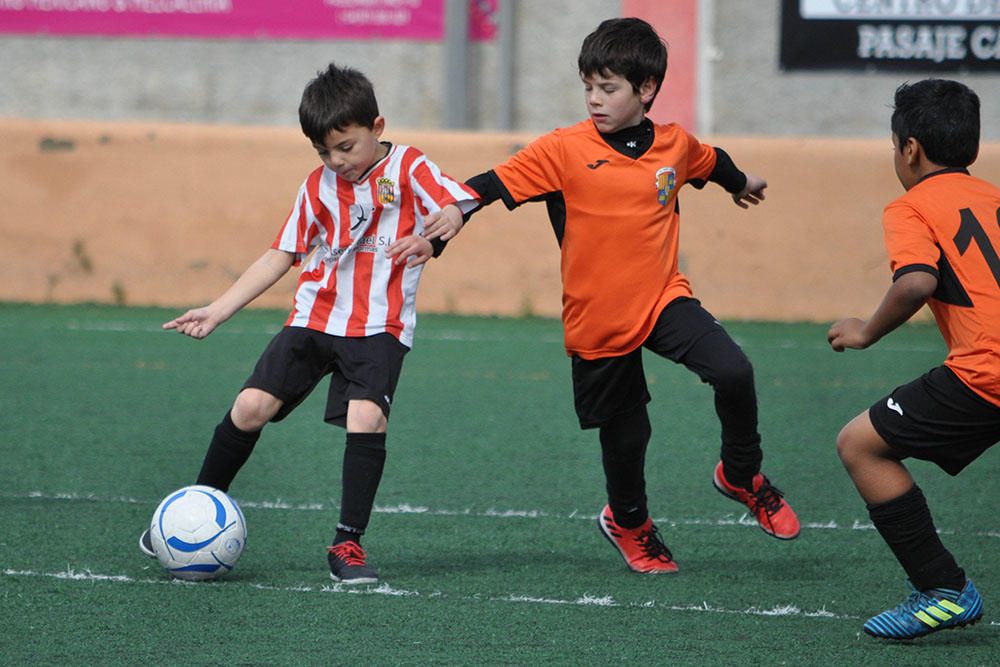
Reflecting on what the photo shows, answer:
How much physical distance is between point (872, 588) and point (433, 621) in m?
1.30

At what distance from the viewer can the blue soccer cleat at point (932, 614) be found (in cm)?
363

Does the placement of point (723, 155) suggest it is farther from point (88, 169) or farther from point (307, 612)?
point (88, 169)

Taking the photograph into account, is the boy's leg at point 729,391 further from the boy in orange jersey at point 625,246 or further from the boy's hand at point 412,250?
the boy's hand at point 412,250

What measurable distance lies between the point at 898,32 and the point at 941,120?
29.2 ft

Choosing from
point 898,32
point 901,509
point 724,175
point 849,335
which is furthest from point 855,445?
point 898,32

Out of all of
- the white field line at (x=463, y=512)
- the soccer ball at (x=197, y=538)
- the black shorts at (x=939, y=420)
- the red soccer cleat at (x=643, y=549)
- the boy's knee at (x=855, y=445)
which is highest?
the black shorts at (x=939, y=420)

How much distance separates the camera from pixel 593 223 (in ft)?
14.1

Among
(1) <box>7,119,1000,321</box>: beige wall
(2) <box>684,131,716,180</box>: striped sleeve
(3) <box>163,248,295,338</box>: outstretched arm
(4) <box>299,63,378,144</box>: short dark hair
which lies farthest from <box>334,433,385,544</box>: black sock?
(1) <box>7,119,1000,321</box>: beige wall

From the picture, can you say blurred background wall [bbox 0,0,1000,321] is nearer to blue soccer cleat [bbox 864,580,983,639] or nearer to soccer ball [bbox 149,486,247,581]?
soccer ball [bbox 149,486,247,581]

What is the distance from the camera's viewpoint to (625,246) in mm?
4301

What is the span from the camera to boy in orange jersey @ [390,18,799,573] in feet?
14.0

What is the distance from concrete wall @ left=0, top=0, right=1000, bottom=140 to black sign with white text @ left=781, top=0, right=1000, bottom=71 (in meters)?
0.22

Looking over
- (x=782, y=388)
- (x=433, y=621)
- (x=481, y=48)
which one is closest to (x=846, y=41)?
(x=481, y=48)

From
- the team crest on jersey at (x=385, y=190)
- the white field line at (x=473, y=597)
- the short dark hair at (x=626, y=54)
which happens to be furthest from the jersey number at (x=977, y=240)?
the team crest on jersey at (x=385, y=190)
